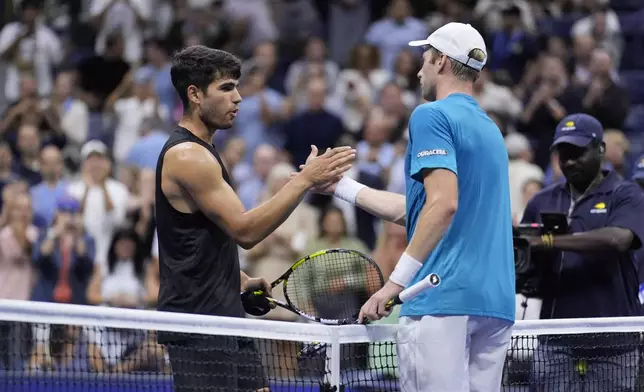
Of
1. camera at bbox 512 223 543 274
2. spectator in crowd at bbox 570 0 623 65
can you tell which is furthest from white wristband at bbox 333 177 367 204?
spectator in crowd at bbox 570 0 623 65

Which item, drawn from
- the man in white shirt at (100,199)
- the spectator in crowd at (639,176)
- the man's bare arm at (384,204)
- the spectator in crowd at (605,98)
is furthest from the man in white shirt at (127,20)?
the man's bare arm at (384,204)

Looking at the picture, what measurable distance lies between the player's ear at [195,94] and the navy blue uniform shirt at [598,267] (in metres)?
2.38

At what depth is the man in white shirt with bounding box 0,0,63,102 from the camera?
52.9ft

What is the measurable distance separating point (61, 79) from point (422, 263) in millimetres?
10921

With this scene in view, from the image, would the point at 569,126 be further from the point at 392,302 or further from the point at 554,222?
the point at 392,302

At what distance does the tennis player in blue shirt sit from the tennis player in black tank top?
60 cm

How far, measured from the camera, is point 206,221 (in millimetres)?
5789

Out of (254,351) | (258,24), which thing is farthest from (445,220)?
(258,24)

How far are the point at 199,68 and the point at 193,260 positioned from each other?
0.91 m

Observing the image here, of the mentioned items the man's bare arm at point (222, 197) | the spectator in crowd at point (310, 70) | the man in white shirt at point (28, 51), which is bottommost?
the man's bare arm at point (222, 197)

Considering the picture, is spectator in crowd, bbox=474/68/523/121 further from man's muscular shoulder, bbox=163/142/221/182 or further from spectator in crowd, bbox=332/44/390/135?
man's muscular shoulder, bbox=163/142/221/182

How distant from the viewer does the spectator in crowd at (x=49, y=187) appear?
13.1 m

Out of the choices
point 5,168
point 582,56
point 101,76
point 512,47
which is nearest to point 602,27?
point 582,56

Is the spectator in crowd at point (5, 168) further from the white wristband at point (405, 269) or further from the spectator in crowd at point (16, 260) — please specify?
the white wristband at point (405, 269)
